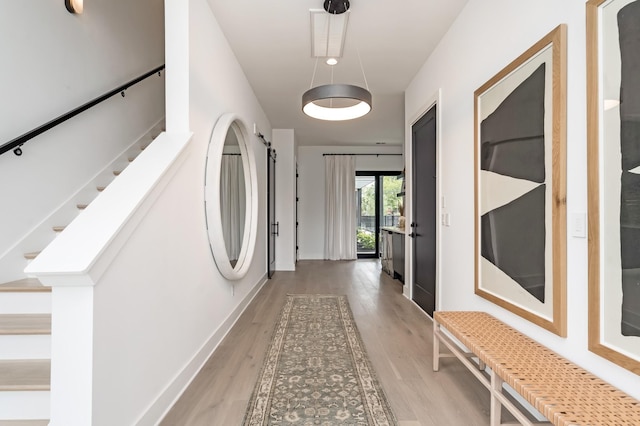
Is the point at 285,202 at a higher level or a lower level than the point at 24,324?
higher

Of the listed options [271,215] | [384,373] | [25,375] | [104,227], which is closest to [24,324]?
[25,375]

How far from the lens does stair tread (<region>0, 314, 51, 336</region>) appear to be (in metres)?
1.44

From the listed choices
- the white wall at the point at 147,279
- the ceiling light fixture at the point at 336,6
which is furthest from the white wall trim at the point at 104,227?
the ceiling light fixture at the point at 336,6

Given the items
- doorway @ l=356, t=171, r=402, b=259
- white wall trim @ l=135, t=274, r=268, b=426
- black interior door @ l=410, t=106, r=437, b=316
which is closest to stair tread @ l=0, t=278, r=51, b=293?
white wall trim @ l=135, t=274, r=268, b=426

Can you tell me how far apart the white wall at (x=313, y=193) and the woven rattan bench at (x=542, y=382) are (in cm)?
572

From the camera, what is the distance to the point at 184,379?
6.47ft

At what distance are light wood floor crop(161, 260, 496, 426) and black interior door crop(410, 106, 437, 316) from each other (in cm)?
27

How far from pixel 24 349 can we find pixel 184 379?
85 cm

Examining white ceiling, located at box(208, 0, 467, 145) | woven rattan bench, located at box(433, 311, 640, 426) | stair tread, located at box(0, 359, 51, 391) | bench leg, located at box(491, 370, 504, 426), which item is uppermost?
white ceiling, located at box(208, 0, 467, 145)

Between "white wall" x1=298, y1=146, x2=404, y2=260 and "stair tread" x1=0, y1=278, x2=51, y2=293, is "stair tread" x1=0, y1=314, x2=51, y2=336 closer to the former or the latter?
"stair tread" x1=0, y1=278, x2=51, y2=293

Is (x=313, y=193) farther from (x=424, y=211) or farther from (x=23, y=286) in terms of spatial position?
(x=23, y=286)

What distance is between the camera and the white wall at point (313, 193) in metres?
7.55

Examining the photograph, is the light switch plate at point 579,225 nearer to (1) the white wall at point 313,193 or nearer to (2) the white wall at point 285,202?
(2) the white wall at point 285,202

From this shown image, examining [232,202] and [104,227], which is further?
[232,202]
